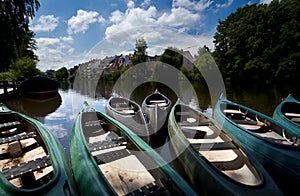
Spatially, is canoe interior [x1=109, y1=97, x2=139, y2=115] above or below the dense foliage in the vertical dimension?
below

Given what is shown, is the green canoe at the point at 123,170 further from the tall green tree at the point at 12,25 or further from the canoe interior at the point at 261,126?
the tall green tree at the point at 12,25

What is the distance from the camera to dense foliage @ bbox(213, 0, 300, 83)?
26.8 meters

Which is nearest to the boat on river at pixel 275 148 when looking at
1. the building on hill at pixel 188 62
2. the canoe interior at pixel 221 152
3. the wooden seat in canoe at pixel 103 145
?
the canoe interior at pixel 221 152

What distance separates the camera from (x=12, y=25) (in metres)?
13.9

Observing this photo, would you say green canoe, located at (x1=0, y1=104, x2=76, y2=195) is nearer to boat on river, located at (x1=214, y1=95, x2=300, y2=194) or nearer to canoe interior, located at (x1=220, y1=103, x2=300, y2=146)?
boat on river, located at (x1=214, y1=95, x2=300, y2=194)

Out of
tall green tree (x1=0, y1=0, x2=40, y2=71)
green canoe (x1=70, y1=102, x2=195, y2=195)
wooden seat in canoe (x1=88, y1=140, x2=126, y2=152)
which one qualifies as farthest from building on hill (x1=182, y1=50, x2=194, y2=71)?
wooden seat in canoe (x1=88, y1=140, x2=126, y2=152)

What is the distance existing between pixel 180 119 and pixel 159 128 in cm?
95

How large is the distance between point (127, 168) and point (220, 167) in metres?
2.03

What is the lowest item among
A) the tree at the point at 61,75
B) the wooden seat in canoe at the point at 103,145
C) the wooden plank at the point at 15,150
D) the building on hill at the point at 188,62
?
the wooden plank at the point at 15,150

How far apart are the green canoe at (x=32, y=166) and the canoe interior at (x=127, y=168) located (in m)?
0.73

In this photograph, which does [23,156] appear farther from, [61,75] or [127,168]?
[61,75]

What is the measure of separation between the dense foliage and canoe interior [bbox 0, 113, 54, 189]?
32898 mm

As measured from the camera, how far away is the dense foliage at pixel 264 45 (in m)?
26.8

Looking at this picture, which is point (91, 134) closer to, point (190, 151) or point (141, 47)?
point (190, 151)
